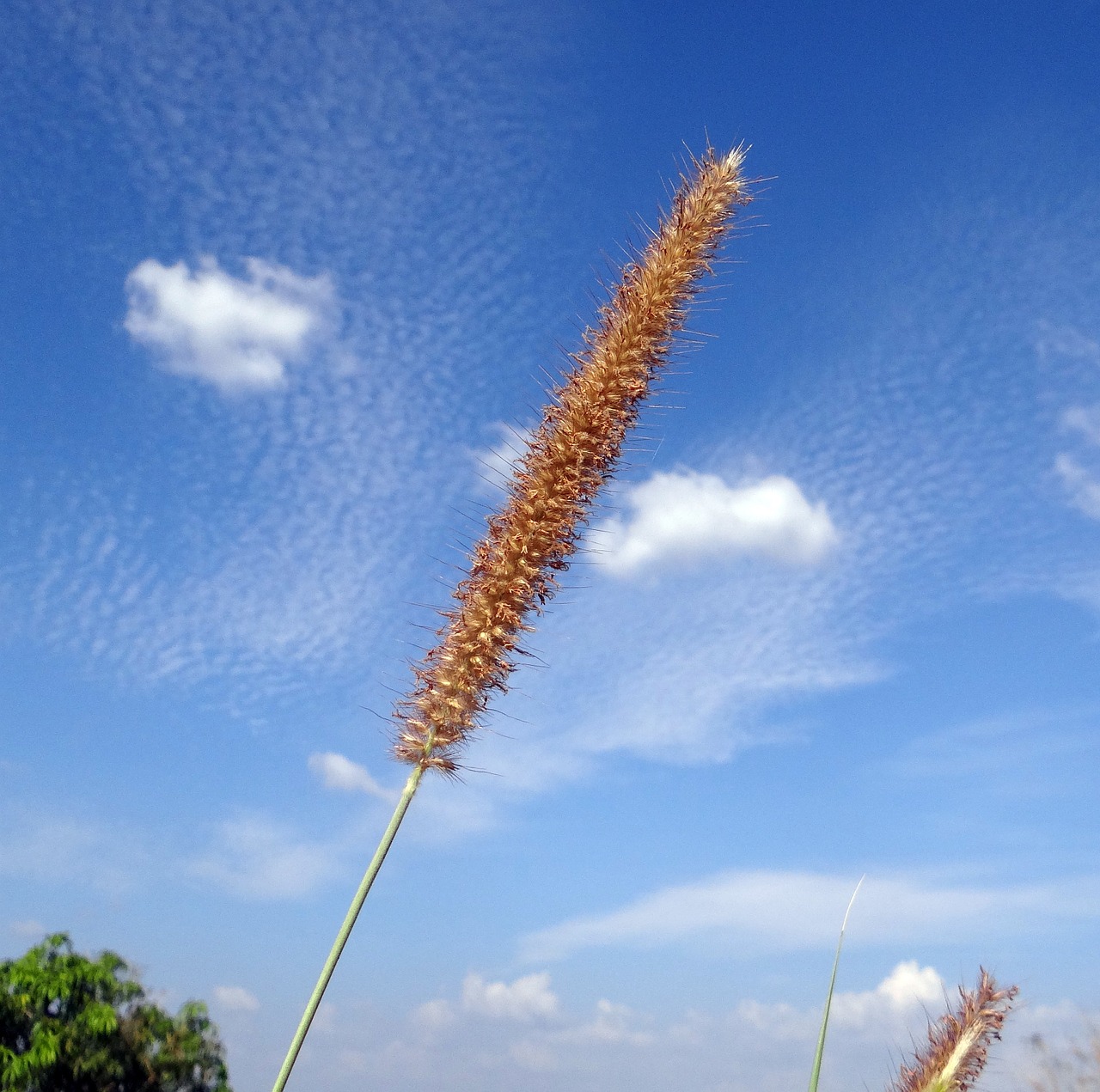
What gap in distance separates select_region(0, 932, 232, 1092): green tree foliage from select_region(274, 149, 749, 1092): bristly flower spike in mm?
26003

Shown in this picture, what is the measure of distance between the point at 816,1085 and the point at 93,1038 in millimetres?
29560

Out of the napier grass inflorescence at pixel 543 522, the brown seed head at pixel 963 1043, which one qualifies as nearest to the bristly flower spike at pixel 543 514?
the napier grass inflorescence at pixel 543 522

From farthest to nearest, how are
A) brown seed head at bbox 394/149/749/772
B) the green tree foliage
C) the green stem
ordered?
the green tree foliage < brown seed head at bbox 394/149/749/772 < the green stem

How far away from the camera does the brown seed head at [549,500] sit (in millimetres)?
4344

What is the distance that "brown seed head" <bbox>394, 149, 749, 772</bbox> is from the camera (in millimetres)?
4344

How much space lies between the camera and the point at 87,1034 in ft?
89.4

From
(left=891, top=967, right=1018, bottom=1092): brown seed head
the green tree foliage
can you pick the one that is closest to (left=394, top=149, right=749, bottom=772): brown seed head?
(left=891, top=967, right=1018, bottom=1092): brown seed head

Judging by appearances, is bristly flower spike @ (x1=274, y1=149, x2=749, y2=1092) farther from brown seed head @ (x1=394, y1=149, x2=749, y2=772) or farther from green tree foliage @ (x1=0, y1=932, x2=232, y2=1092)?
green tree foliage @ (x1=0, y1=932, x2=232, y2=1092)

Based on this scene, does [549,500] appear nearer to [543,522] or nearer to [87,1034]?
[543,522]

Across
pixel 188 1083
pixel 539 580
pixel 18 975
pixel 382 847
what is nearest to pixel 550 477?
pixel 539 580

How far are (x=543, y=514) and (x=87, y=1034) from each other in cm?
2906

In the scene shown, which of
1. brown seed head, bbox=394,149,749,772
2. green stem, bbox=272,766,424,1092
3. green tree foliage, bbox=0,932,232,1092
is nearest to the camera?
green stem, bbox=272,766,424,1092

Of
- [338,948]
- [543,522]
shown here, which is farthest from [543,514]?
[338,948]

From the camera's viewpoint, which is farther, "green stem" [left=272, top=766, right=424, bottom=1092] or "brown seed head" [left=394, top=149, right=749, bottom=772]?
"brown seed head" [left=394, top=149, right=749, bottom=772]
